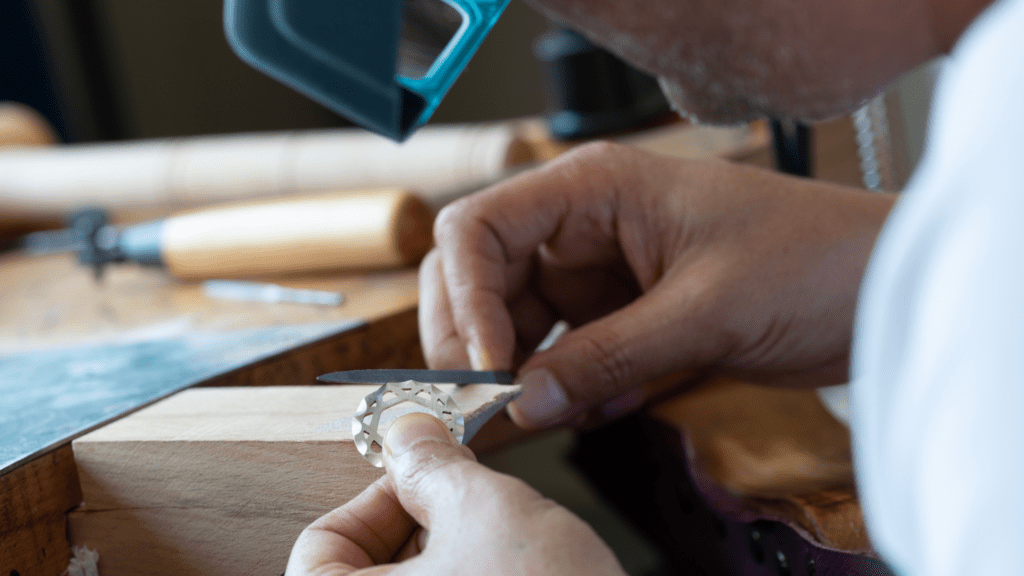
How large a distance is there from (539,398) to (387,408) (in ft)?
0.58

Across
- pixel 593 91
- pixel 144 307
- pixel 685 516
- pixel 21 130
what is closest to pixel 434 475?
pixel 685 516

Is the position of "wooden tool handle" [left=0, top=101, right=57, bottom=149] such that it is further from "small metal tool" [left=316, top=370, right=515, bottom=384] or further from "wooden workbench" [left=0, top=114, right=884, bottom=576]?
"small metal tool" [left=316, top=370, right=515, bottom=384]

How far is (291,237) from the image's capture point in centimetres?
92

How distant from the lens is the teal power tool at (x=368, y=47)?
1.52ft

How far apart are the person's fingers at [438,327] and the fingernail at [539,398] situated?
7cm

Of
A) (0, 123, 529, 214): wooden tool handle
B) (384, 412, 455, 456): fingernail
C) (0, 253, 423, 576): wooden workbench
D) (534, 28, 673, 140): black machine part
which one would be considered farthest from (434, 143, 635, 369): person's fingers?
(534, 28, 673, 140): black machine part

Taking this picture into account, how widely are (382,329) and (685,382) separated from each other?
0.45 metres

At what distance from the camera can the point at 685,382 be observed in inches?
39.8

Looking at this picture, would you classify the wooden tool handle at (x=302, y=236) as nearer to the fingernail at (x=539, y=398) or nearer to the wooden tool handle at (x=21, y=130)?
the fingernail at (x=539, y=398)

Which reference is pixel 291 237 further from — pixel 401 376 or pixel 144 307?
pixel 401 376

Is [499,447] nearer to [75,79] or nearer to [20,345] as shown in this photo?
[20,345]

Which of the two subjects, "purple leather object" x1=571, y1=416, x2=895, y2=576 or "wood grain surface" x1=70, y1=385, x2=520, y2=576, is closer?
"wood grain surface" x1=70, y1=385, x2=520, y2=576

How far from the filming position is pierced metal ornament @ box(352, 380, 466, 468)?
16.9 inches

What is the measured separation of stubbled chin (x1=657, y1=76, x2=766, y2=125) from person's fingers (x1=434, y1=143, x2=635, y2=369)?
12 cm
